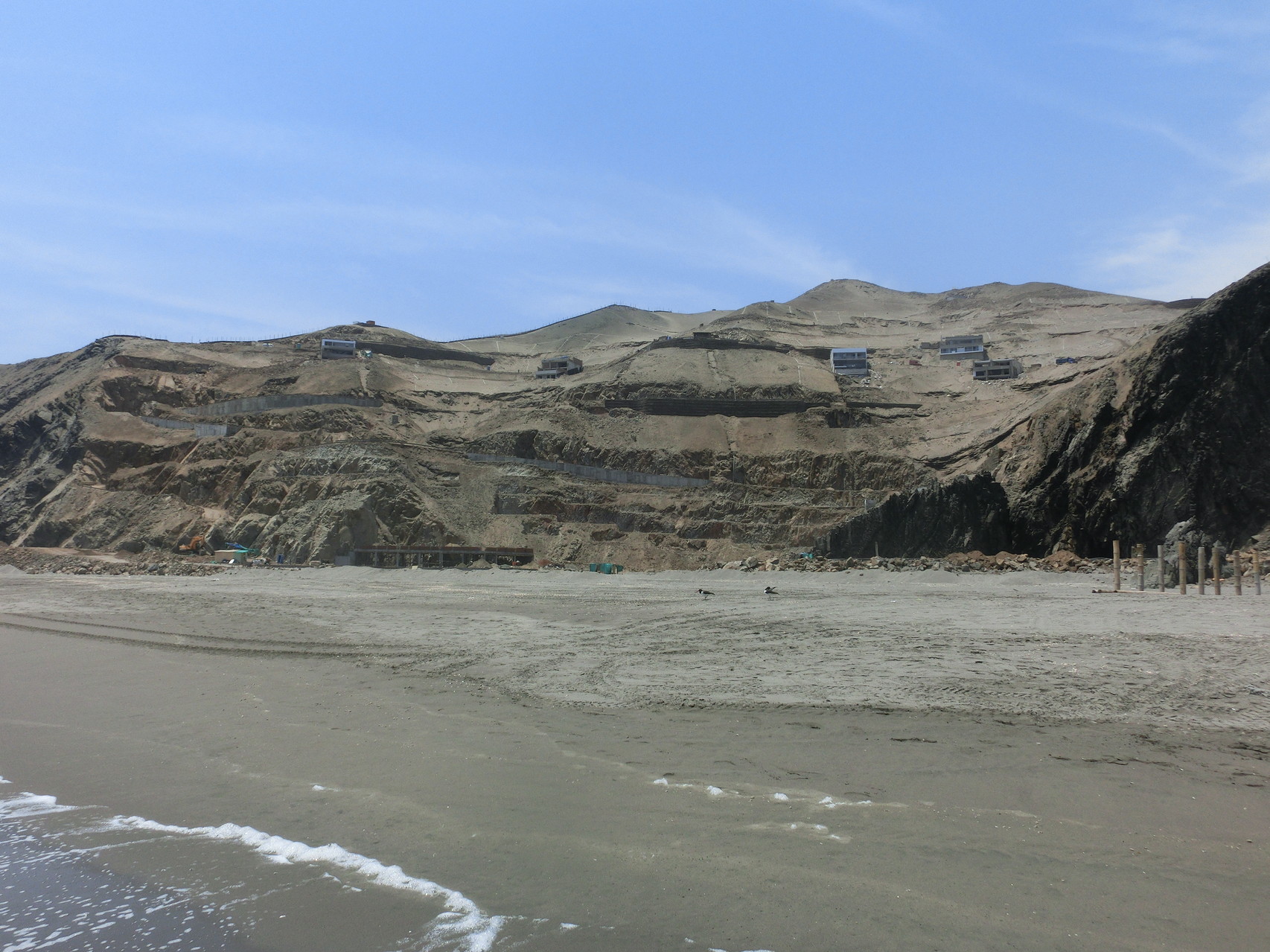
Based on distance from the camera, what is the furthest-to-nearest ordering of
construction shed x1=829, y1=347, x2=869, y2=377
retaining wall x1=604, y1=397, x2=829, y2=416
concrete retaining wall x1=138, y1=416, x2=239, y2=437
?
1. construction shed x1=829, y1=347, x2=869, y2=377
2. retaining wall x1=604, y1=397, x2=829, y2=416
3. concrete retaining wall x1=138, y1=416, x2=239, y2=437

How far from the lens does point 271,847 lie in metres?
6.08

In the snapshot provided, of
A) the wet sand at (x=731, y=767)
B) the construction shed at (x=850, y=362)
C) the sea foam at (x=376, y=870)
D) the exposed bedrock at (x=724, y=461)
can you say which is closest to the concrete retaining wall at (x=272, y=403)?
the exposed bedrock at (x=724, y=461)

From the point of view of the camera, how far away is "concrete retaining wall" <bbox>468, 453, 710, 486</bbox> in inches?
1919

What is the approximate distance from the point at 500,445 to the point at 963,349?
5668 centimetres

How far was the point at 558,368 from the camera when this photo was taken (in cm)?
7969

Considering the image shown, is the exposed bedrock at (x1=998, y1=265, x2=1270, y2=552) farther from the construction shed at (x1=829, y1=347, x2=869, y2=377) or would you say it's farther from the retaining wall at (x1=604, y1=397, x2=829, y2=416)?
the construction shed at (x1=829, y1=347, x2=869, y2=377)

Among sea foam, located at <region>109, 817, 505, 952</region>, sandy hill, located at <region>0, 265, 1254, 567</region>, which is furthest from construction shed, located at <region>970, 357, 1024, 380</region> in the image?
sea foam, located at <region>109, 817, 505, 952</region>

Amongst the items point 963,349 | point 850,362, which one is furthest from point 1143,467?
point 963,349

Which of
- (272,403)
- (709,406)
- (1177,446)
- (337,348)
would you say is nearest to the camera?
(1177,446)

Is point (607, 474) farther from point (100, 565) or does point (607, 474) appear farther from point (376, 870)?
point (376, 870)

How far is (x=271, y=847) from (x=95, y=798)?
94.8 inches

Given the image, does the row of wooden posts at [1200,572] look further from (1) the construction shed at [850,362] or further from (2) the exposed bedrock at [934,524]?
(1) the construction shed at [850,362]

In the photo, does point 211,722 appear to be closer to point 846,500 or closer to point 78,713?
point 78,713

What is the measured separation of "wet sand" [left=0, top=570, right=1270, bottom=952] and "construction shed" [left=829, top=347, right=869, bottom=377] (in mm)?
61899
